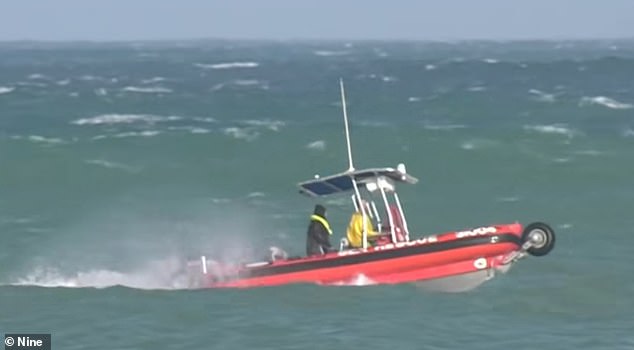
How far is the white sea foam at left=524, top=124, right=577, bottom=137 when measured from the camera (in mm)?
52975

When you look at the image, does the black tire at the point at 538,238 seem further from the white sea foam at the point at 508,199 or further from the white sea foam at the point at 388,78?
the white sea foam at the point at 388,78

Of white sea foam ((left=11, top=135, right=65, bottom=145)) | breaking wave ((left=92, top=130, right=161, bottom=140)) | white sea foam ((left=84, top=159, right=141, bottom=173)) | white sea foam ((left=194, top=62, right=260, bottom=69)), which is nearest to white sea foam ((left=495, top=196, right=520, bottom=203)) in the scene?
white sea foam ((left=84, top=159, right=141, bottom=173))

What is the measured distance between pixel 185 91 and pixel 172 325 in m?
58.7

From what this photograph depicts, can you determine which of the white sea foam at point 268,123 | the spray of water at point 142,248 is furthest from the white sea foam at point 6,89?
the spray of water at point 142,248

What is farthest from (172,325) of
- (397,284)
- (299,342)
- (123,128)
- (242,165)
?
(123,128)

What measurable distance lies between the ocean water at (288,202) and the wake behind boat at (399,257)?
0.86 feet

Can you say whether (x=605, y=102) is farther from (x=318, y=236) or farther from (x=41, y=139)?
(x=318, y=236)

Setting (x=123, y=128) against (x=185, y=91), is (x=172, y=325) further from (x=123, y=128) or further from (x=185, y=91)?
(x=185, y=91)

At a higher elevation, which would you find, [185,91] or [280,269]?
[185,91]

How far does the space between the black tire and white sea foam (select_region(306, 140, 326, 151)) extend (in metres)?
23.4

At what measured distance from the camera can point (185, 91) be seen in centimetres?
8281

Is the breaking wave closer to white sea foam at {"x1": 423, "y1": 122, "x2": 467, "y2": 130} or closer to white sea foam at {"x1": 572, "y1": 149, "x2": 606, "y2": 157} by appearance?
white sea foam at {"x1": 423, "y1": 122, "x2": 467, "y2": 130}

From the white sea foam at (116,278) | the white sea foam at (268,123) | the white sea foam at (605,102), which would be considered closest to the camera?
the white sea foam at (116,278)

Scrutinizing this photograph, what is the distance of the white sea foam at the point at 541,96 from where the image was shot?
2693 inches
